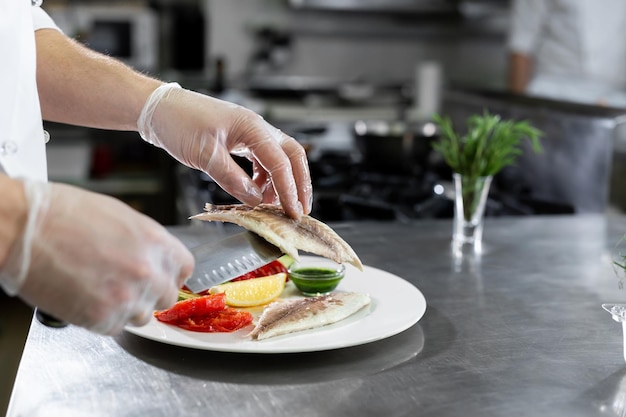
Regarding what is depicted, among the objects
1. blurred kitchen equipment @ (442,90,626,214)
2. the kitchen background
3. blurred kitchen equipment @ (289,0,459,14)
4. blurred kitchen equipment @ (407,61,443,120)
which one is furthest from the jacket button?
blurred kitchen equipment @ (289,0,459,14)

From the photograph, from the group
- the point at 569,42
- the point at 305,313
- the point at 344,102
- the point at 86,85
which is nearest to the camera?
the point at 305,313

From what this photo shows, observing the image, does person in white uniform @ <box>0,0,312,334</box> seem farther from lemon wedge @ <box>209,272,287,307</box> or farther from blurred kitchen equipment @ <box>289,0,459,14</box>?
blurred kitchen equipment @ <box>289,0,459,14</box>

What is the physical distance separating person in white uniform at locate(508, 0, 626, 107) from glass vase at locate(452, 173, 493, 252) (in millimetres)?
2190

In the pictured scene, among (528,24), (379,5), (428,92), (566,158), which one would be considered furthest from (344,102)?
(566,158)

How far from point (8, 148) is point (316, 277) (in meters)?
0.59

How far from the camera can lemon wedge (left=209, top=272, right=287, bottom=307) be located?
53.1 inches

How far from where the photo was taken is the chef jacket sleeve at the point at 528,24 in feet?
14.4

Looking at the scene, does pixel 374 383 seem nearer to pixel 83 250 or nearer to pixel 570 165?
pixel 83 250

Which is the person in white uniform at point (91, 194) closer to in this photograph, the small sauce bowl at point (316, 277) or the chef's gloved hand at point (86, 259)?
Answer: the chef's gloved hand at point (86, 259)

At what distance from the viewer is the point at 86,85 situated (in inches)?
59.8

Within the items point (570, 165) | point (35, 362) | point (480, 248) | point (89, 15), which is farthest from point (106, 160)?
point (35, 362)

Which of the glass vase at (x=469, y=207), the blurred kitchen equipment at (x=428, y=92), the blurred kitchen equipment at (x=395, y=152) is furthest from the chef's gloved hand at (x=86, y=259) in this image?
the blurred kitchen equipment at (x=428, y=92)

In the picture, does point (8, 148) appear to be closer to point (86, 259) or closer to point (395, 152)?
point (86, 259)

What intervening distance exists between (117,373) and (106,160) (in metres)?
3.53
